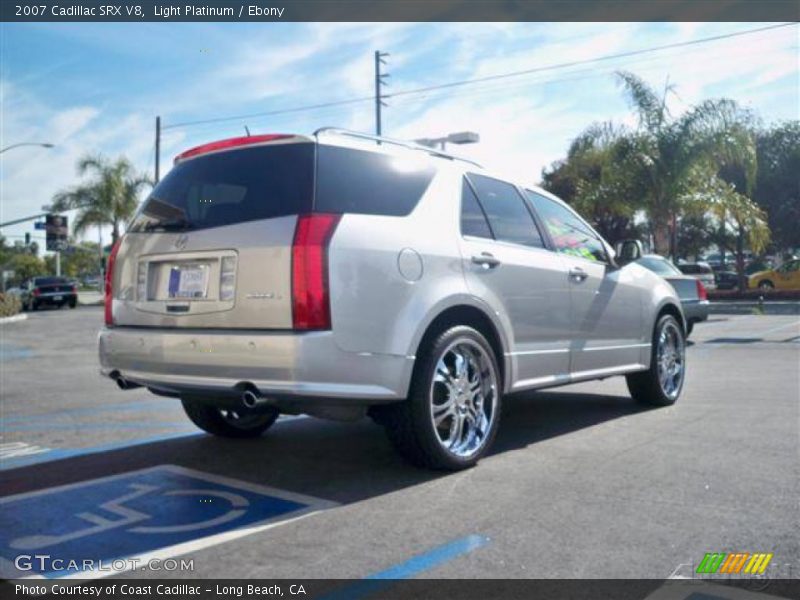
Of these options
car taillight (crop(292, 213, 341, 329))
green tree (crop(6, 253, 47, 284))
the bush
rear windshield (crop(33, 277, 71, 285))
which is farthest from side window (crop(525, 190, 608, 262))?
green tree (crop(6, 253, 47, 284))

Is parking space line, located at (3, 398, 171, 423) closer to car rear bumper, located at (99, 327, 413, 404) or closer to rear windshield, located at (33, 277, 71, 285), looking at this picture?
car rear bumper, located at (99, 327, 413, 404)

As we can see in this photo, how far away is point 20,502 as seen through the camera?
4070mm

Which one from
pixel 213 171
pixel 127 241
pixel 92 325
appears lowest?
pixel 92 325

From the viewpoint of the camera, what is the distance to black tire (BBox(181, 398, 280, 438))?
539cm

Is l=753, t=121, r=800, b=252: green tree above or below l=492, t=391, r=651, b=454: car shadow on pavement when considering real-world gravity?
above

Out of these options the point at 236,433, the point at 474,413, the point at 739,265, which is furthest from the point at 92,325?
the point at 739,265

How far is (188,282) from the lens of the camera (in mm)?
4324

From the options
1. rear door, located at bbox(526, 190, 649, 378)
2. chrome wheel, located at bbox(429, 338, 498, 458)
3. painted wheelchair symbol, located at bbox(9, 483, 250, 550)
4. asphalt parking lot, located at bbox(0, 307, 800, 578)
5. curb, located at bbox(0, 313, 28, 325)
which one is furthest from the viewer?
curb, located at bbox(0, 313, 28, 325)

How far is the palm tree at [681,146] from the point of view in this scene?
24109 millimetres

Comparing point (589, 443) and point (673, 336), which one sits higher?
point (673, 336)

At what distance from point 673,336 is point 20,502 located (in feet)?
17.6

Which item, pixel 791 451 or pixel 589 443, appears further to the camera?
pixel 589 443

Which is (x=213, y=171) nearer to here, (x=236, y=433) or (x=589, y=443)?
(x=236, y=433)

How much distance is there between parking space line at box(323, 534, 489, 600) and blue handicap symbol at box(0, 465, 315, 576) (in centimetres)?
81
